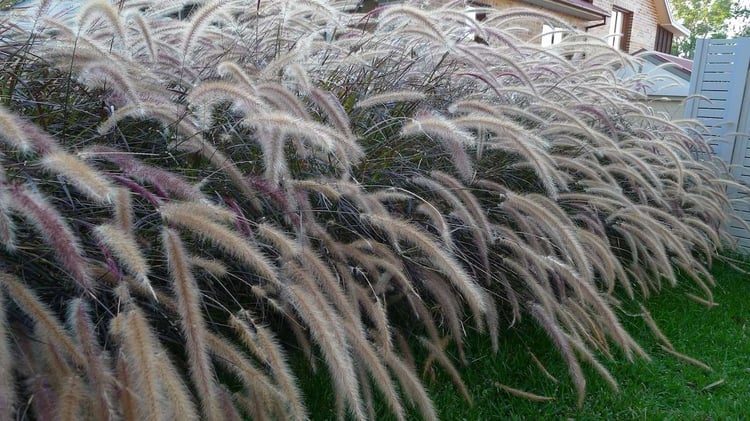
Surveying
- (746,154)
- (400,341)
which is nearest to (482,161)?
(400,341)

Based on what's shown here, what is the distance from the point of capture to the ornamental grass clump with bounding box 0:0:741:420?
→ 1.25 m

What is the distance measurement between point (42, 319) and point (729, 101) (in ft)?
17.1

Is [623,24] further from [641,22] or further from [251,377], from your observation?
[251,377]

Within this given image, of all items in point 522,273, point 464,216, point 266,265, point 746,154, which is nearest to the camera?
point 266,265

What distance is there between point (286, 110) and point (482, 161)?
1193mm

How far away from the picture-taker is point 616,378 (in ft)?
8.34

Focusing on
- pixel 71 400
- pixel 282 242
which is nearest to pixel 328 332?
pixel 282 242

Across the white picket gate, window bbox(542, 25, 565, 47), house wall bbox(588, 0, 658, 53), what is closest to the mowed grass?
window bbox(542, 25, 565, 47)

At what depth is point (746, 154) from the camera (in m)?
4.98

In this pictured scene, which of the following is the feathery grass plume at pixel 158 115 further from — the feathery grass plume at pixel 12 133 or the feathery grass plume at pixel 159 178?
the feathery grass plume at pixel 12 133

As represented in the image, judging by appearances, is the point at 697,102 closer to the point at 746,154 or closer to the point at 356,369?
the point at 746,154

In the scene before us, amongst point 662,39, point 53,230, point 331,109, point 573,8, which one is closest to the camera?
point 53,230

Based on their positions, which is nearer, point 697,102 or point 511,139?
point 511,139

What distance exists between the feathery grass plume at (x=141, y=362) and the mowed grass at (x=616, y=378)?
0.85 m
